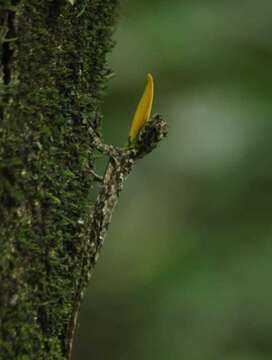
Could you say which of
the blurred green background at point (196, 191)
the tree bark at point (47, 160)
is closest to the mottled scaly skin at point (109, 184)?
the tree bark at point (47, 160)

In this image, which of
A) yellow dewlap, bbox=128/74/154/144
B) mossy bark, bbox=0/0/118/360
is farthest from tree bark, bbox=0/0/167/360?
yellow dewlap, bbox=128/74/154/144

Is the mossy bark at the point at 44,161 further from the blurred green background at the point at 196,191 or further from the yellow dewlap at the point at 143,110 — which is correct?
the blurred green background at the point at 196,191

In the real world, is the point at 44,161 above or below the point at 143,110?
above

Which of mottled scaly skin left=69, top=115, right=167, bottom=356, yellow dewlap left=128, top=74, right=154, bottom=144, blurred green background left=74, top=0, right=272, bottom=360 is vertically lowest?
blurred green background left=74, top=0, right=272, bottom=360

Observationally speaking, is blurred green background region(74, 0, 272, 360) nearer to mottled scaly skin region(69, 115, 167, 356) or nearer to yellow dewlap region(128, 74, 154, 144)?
mottled scaly skin region(69, 115, 167, 356)

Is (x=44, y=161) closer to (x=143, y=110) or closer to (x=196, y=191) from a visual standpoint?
(x=143, y=110)

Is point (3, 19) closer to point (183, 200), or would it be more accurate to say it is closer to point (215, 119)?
point (215, 119)

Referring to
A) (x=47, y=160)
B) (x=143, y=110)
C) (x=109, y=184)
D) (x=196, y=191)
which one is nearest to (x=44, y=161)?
(x=47, y=160)
